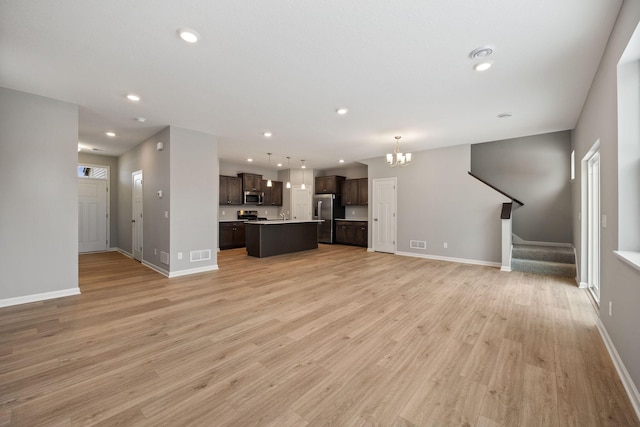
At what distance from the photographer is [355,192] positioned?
31.3 ft

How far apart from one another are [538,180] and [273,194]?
26.8 ft

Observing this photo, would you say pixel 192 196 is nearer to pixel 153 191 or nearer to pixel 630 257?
pixel 153 191

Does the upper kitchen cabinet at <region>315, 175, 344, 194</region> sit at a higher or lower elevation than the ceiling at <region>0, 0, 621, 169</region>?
lower

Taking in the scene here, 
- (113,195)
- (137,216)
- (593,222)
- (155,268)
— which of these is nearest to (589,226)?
(593,222)

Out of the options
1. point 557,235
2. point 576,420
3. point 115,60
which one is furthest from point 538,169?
point 115,60

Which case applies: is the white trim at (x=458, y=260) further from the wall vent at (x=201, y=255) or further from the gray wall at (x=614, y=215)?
the wall vent at (x=201, y=255)

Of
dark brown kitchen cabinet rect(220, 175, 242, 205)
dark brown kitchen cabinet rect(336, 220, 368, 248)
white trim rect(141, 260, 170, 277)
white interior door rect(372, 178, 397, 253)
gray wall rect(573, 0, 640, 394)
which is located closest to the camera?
gray wall rect(573, 0, 640, 394)

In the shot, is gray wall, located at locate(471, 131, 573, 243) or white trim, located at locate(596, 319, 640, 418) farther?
gray wall, located at locate(471, 131, 573, 243)

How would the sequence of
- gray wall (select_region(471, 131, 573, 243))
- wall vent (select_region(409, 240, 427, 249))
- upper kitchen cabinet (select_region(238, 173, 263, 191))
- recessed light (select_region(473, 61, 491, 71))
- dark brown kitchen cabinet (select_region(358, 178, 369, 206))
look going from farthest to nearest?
dark brown kitchen cabinet (select_region(358, 178, 369, 206)), upper kitchen cabinet (select_region(238, 173, 263, 191)), wall vent (select_region(409, 240, 427, 249)), gray wall (select_region(471, 131, 573, 243)), recessed light (select_region(473, 61, 491, 71))

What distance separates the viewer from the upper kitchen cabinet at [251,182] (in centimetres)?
911

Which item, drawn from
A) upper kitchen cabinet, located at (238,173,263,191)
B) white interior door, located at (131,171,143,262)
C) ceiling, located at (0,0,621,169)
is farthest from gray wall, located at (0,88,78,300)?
upper kitchen cabinet, located at (238,173,263,191)

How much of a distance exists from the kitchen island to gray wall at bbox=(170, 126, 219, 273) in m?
1.56

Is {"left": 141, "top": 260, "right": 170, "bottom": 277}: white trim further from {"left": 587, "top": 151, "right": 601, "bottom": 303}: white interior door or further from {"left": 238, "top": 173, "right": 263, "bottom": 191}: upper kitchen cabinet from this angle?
{"left": 587, "top": 151, "right": 601, "bottom": 303}: white interior door

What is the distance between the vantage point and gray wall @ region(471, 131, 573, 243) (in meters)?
6.45
